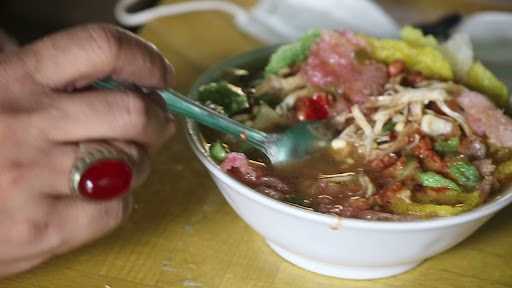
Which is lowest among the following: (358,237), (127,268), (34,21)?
(34,21)

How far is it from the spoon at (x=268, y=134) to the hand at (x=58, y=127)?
65 millimetres

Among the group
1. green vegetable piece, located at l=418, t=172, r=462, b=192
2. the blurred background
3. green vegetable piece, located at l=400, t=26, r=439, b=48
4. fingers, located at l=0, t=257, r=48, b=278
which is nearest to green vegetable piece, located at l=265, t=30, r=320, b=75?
green vegetable piece, located at l=400, t=26, r=439, b=48

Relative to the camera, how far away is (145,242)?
0.72m

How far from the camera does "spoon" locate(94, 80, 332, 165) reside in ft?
2.23

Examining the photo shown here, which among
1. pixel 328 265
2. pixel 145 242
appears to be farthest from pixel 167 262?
pixel 328 265

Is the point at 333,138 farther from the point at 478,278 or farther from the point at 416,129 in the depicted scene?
the point at 478,278

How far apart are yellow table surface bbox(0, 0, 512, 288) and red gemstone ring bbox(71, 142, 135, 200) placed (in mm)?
122

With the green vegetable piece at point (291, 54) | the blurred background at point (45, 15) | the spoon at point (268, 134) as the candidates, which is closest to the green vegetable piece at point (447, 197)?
the spoon at point (268, 134)

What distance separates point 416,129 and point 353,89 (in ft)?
0.28

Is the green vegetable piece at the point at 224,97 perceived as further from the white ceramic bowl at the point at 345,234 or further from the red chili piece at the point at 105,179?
the red chili piece at the point at 105,179

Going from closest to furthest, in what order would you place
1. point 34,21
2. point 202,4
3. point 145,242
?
point 145,242, point 202,4, point 34,21

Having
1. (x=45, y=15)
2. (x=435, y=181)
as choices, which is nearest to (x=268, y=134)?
(x=435, y=181)

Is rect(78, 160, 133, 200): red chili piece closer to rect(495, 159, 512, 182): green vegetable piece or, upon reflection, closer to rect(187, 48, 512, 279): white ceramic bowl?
rect(187, 48, 512, 279): white ceramic bowl

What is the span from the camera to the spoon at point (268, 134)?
681 millimetres
